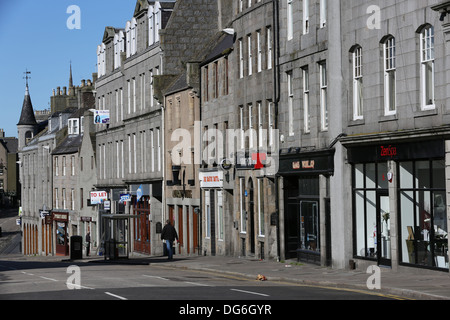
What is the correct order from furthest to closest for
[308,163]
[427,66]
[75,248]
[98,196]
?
[98,196] < [75,248] < [308,163] < [427,66]

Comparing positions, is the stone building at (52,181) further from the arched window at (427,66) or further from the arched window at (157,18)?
the arched window at (427,66)

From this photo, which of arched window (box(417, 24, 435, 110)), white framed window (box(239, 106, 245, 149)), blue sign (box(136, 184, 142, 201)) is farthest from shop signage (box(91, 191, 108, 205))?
arched window (box(417, 24, 435, 110))

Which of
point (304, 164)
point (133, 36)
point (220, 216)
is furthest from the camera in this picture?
point (133, 36)

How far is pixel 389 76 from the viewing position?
28.9 meters

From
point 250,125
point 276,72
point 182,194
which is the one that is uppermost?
point 276,72

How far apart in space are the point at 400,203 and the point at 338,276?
9.62ft

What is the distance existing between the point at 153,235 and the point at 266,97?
68.4 ft

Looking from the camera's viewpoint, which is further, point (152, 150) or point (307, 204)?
point (152, 150)

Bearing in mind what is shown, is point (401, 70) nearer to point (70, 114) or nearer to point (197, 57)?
point (197, 57)

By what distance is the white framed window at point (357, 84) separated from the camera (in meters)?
30.7

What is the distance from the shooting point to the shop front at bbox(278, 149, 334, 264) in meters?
33.1

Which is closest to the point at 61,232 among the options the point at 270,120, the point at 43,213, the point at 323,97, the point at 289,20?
the point at 43,213

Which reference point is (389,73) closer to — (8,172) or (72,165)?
(72,165)

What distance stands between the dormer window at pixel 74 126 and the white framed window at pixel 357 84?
57.7 meters
